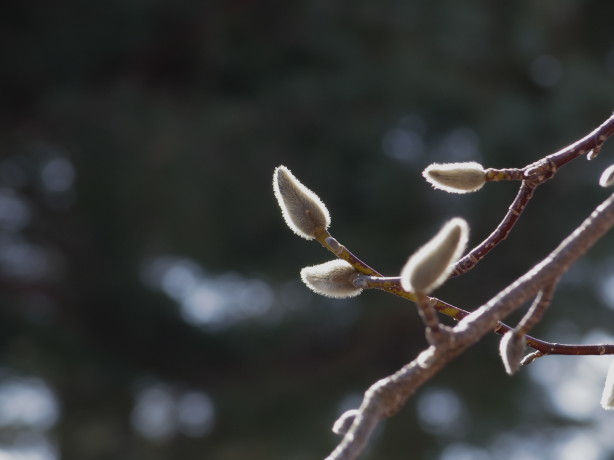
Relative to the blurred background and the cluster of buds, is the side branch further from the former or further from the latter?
the blurred background

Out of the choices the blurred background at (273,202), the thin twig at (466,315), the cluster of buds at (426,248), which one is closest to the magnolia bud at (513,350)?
the cluster of buds at (426,248)

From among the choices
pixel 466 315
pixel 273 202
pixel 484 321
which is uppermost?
pixel 273 202

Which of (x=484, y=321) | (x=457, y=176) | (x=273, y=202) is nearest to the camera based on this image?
(x=484, y=321)

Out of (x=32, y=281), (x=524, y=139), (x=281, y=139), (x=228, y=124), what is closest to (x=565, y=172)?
(x=524, y=139)

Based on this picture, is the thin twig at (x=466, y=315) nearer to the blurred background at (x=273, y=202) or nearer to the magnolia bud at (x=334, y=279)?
the magnolia bud at (x=334, y=279)

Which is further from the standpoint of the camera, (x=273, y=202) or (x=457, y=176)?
(x=273, y=202)

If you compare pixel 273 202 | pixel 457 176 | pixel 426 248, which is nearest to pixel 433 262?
pixel 426 248

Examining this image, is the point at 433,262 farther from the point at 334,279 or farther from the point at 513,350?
the point at 334,279

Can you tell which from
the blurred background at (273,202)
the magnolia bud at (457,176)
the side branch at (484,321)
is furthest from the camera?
the blurred background at (273,202)
